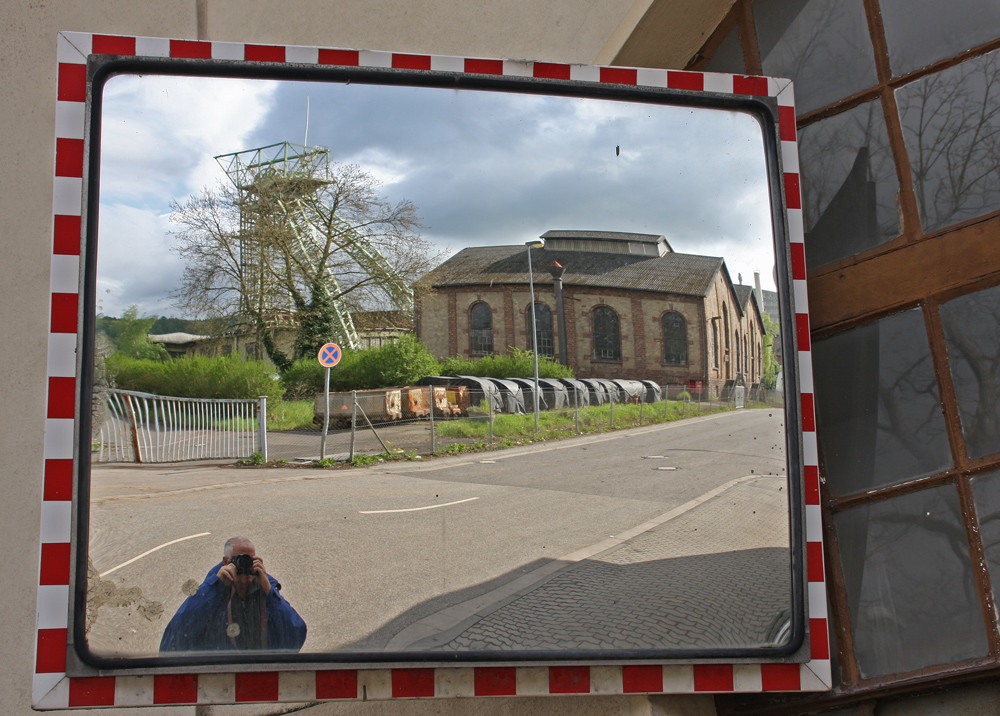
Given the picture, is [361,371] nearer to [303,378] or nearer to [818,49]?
[303,378]

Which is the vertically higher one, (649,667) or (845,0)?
(845,0)

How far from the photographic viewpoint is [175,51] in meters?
1.83

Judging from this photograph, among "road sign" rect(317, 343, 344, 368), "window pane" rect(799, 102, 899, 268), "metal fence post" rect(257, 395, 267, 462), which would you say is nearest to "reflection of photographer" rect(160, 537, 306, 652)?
"metal fence post" rect(257, 395, 267, 462)

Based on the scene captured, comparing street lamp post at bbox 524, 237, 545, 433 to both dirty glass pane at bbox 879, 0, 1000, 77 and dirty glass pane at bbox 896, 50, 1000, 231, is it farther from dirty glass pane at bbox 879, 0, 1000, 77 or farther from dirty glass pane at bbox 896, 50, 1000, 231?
dirty glass pane at bbox 879, 0, 1000, 77

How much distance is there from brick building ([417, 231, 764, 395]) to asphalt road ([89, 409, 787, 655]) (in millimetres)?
322

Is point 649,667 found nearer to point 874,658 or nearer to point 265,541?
point 874,658

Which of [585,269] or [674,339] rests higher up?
[585,269]

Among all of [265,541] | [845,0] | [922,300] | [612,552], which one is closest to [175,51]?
[265,541]

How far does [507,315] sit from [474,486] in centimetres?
53

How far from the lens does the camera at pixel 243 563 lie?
5.70 feet

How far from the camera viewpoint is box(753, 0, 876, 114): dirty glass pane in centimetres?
226

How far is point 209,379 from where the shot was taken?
192 centimetres

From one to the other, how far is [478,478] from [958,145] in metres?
1.96

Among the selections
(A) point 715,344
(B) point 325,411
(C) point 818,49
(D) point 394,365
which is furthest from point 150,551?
(C) point 818,49
